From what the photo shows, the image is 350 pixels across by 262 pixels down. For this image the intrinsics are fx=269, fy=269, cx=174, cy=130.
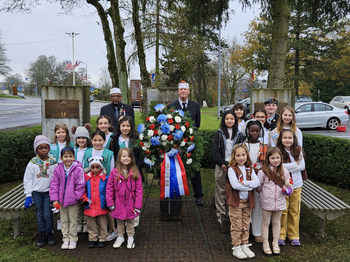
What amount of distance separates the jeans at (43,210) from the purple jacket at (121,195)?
3.10 ft

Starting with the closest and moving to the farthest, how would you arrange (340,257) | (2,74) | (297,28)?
(340,257) < (297,28) < (2,74)

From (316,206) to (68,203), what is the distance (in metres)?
3.64

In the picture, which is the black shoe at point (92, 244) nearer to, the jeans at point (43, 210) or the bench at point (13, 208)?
the jeans at point (43, 210)

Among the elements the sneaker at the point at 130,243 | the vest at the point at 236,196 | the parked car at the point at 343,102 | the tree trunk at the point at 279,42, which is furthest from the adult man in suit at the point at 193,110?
the parked car at the point at 343,102

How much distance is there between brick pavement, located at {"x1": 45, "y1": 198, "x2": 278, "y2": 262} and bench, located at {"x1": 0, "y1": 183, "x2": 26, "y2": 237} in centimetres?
63

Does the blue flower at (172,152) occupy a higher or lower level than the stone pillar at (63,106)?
lower

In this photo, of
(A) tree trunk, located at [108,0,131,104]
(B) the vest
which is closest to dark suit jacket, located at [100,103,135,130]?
(B) the vest

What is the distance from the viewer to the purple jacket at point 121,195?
12.4ft

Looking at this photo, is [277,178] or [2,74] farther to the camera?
[2,74]

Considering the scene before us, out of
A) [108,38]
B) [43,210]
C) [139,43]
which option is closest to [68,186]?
[43,210]

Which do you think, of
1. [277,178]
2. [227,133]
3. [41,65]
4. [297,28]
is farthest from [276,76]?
[41,65]

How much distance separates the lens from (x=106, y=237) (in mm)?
3986

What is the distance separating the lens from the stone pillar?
6.97 m

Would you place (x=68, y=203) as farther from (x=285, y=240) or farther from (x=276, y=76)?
(x=276, y=76)
